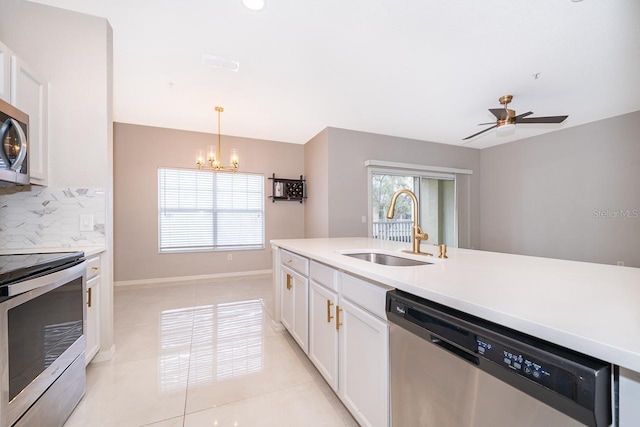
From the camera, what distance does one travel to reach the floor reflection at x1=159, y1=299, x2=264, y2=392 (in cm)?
195

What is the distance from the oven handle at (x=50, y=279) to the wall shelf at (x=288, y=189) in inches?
143

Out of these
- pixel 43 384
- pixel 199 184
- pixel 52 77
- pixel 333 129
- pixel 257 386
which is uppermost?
pixel 333 129

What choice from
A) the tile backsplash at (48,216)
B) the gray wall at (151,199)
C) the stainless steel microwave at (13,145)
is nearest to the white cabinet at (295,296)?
the tile backsplash at (48,216)

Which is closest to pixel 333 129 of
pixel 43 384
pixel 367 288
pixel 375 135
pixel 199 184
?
pixel 375 135

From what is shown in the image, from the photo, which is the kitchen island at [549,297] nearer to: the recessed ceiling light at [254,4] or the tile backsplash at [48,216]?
the recessed ceiling light at [254,4]

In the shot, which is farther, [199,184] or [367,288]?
[199,184]

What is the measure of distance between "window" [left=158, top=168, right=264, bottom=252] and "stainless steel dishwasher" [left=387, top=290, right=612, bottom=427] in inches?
172

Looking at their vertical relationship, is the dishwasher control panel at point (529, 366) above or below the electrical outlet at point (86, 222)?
below

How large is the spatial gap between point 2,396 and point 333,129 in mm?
4342

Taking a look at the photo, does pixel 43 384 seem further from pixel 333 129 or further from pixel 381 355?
pixel 333 129

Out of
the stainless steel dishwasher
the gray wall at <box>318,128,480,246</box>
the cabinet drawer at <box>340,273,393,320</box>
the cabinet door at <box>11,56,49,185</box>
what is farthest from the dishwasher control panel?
the gray wall at <box>318,128,480,246</box>

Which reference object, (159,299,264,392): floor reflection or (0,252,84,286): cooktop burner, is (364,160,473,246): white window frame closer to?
(159,299,264,392): floor reflection

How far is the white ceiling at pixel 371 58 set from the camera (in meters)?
1.98

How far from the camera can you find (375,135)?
4855 millimetres
